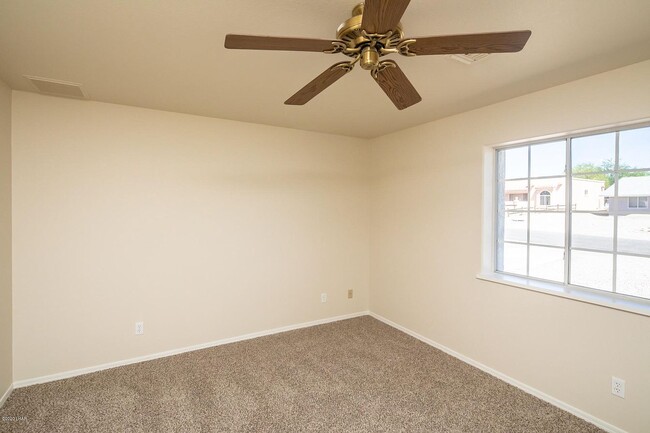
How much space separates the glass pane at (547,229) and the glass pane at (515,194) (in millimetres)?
148

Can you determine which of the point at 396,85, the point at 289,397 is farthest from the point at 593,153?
the point at 289,397

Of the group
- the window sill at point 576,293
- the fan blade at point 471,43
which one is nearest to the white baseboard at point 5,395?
the fan blade at point 471,43

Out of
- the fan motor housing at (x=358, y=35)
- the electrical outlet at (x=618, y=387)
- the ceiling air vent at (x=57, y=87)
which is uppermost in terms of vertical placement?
the ceiling air vent at (x=57, y=87)

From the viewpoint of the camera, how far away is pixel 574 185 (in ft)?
8.23

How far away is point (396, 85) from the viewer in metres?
1.64

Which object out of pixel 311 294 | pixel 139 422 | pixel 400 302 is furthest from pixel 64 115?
pixel 400 302

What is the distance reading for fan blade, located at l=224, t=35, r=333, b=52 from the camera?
122cm

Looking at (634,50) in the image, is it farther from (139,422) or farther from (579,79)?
(139,422)

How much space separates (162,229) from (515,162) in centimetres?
340

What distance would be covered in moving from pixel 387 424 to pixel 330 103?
101 inches

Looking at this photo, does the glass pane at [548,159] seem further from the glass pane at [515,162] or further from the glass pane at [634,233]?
the glass pane at [634,233]

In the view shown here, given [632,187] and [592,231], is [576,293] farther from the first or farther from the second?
[632,187]

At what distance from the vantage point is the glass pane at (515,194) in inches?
113

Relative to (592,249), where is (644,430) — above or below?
A: below
